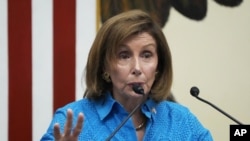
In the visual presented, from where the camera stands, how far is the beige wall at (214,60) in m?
2.04

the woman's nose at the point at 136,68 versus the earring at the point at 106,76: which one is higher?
the woman's nose at the point at 136,68

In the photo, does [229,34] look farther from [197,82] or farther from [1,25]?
[1,25]

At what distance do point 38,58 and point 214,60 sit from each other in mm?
844

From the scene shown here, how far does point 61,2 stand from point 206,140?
0.93m

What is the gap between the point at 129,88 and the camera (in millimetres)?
1280

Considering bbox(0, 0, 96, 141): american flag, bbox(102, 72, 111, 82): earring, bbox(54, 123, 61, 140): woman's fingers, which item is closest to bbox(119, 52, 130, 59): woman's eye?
bbox(102, 72, 111, 82): earring

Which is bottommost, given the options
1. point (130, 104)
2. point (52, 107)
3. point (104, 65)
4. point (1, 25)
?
point (52, 107)

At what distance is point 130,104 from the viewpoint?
4.50 feet

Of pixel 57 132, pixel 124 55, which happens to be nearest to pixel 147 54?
pixel 124 55

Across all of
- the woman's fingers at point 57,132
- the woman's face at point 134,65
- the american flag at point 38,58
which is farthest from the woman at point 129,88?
the american flag at point 38,58

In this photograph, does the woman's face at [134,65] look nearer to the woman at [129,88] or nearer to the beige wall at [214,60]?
the woman at [129,88]

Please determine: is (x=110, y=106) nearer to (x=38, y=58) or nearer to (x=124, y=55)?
(x=124, y=55)

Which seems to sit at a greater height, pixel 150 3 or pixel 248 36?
pixel 150 3

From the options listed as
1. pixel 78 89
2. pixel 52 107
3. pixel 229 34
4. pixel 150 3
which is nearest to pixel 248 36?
pixel 229 34
